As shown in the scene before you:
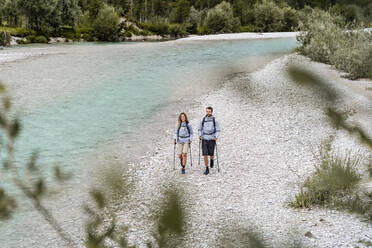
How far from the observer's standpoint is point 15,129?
1199 millimetres

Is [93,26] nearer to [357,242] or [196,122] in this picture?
[196,122]

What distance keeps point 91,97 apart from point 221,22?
2949 inches

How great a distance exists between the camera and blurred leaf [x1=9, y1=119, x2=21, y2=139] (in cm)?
119

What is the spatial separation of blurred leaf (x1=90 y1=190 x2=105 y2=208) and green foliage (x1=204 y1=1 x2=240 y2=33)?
9573 centimetres

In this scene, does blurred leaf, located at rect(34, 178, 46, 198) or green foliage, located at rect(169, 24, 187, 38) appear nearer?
blurred leaf, located at rect(34, 178, 46, 198)

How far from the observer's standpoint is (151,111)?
21.4 metres

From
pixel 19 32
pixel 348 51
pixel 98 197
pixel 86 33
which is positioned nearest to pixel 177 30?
pixel 86 33

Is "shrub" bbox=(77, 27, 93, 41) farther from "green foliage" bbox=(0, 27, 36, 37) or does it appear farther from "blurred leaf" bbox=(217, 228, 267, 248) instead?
"blurred leaf" bbox=(217, 228, 267, 248)

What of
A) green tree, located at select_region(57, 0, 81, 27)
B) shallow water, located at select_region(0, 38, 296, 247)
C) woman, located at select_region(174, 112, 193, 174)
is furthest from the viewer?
green tree, located at select_region(57, 0, 81, 27)

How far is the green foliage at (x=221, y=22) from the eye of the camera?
310 feet

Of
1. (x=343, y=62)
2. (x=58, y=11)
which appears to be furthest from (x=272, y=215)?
(x=58, y=11)

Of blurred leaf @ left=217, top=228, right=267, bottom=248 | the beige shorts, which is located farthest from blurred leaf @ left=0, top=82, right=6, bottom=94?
the beige shorts

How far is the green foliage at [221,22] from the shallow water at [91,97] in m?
55.5

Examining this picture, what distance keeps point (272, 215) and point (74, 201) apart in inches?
188
